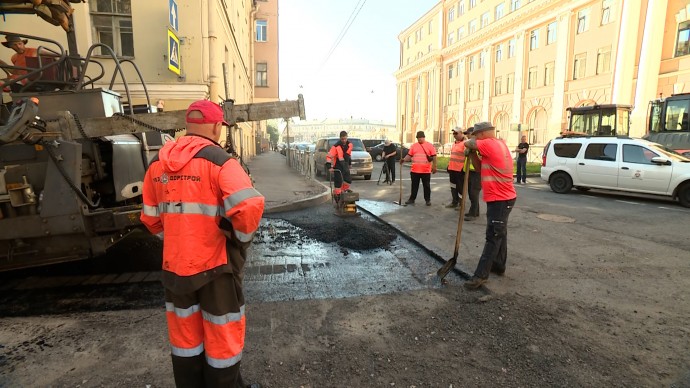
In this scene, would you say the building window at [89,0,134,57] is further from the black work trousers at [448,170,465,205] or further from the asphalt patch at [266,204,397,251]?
the black work trousers at [448,170,465,205]

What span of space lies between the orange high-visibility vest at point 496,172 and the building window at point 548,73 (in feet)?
112

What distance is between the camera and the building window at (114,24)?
10.3 meters

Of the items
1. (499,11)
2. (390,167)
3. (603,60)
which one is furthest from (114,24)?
(499,11)

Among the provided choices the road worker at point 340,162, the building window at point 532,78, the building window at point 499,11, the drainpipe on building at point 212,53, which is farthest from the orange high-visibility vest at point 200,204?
the building window at point 499,11

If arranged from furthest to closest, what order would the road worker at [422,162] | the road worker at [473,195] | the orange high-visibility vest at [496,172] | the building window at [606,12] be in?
the building window at [606,12] < the road worker at [422,162] < the road worker at [473,195] < the orange high-visibility vest at [496,172]

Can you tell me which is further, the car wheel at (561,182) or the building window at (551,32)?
the building window at (551,32)

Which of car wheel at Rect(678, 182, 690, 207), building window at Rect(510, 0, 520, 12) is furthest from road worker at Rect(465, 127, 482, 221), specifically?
building window at Rect(510, 0, 520, 12)

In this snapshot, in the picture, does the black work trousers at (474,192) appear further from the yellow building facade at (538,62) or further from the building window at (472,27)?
the building window at (472,27)

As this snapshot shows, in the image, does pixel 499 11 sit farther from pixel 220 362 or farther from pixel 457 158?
pixel 220 362

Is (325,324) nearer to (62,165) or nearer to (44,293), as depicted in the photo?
(62,165)

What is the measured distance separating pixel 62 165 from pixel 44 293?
161 cm

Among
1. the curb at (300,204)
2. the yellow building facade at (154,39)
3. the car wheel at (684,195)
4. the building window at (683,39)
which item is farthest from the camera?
the building window at (683,39)

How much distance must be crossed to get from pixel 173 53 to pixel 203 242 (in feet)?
31.6

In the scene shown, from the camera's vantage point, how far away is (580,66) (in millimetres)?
30406
